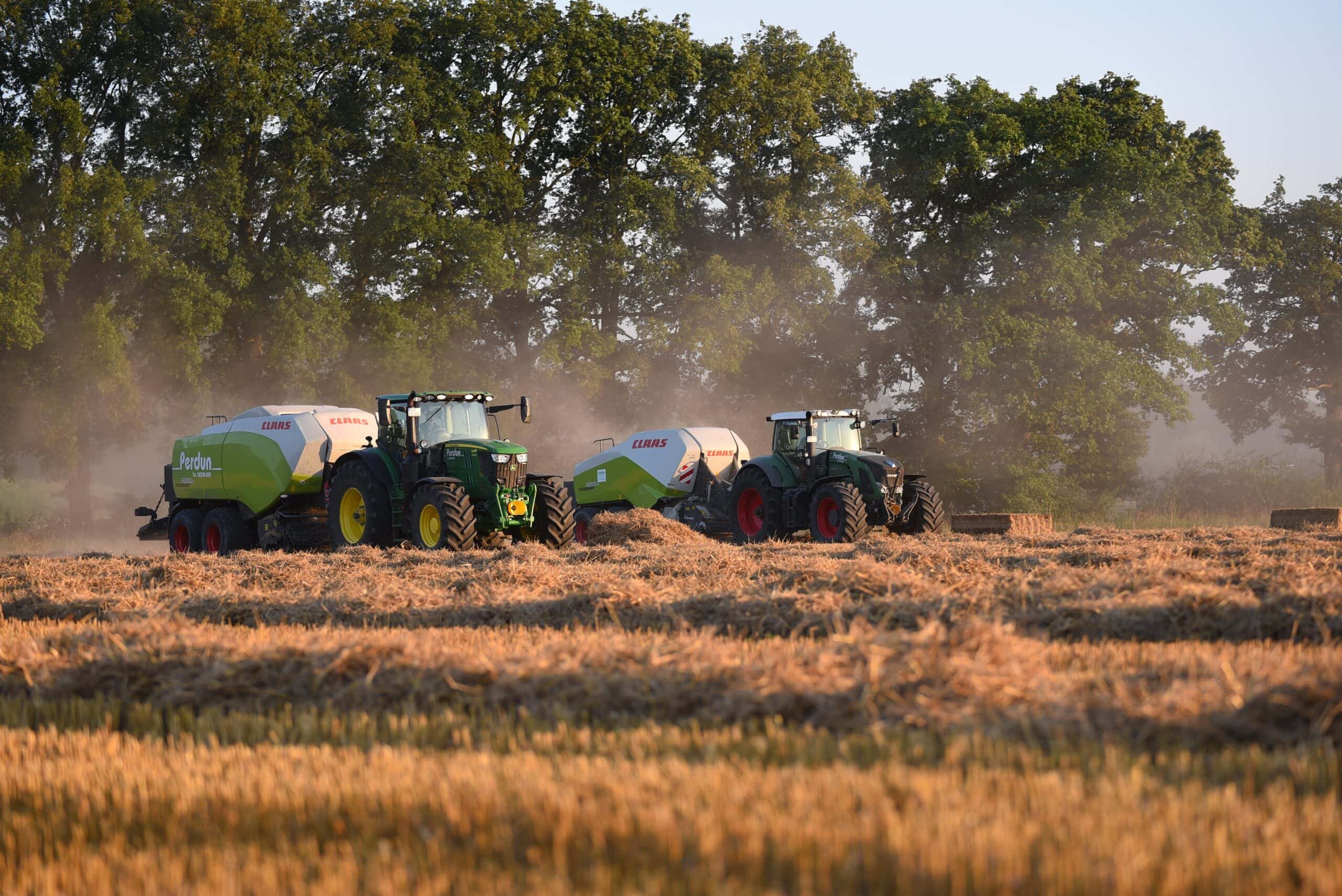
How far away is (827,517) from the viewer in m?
17.4

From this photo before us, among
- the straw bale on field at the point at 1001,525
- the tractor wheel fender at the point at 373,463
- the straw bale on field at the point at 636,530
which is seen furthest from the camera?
the straw bale on field at the point at 1001,525

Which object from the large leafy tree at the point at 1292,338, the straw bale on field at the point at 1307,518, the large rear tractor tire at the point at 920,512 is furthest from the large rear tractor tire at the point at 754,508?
the large leafy tree at the point at 1292,338

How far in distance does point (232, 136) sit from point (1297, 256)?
29737 millimetres

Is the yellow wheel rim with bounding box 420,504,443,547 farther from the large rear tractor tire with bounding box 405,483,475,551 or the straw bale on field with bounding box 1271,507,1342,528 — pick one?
the straw bale on field with bounding box 1271,507,1342,528

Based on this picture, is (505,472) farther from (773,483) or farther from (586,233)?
(586,233)

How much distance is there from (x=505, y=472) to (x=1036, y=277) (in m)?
18.0

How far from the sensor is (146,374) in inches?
1013

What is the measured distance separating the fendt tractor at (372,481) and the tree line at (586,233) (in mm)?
7251

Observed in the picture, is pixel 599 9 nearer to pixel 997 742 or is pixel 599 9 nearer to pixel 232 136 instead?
pixel 232 136

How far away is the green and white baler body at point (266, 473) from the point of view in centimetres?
1705

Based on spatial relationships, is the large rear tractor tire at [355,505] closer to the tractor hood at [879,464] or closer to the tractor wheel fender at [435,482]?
the tractor wheel fender at [435,482]

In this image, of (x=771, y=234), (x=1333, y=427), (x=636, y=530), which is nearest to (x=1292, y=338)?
(x=1333, y=427)

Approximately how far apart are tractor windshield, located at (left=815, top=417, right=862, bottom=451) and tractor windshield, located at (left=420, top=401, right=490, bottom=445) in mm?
5147

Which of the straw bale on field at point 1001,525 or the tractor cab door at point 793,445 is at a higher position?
the tractor cab door at point 793,445
